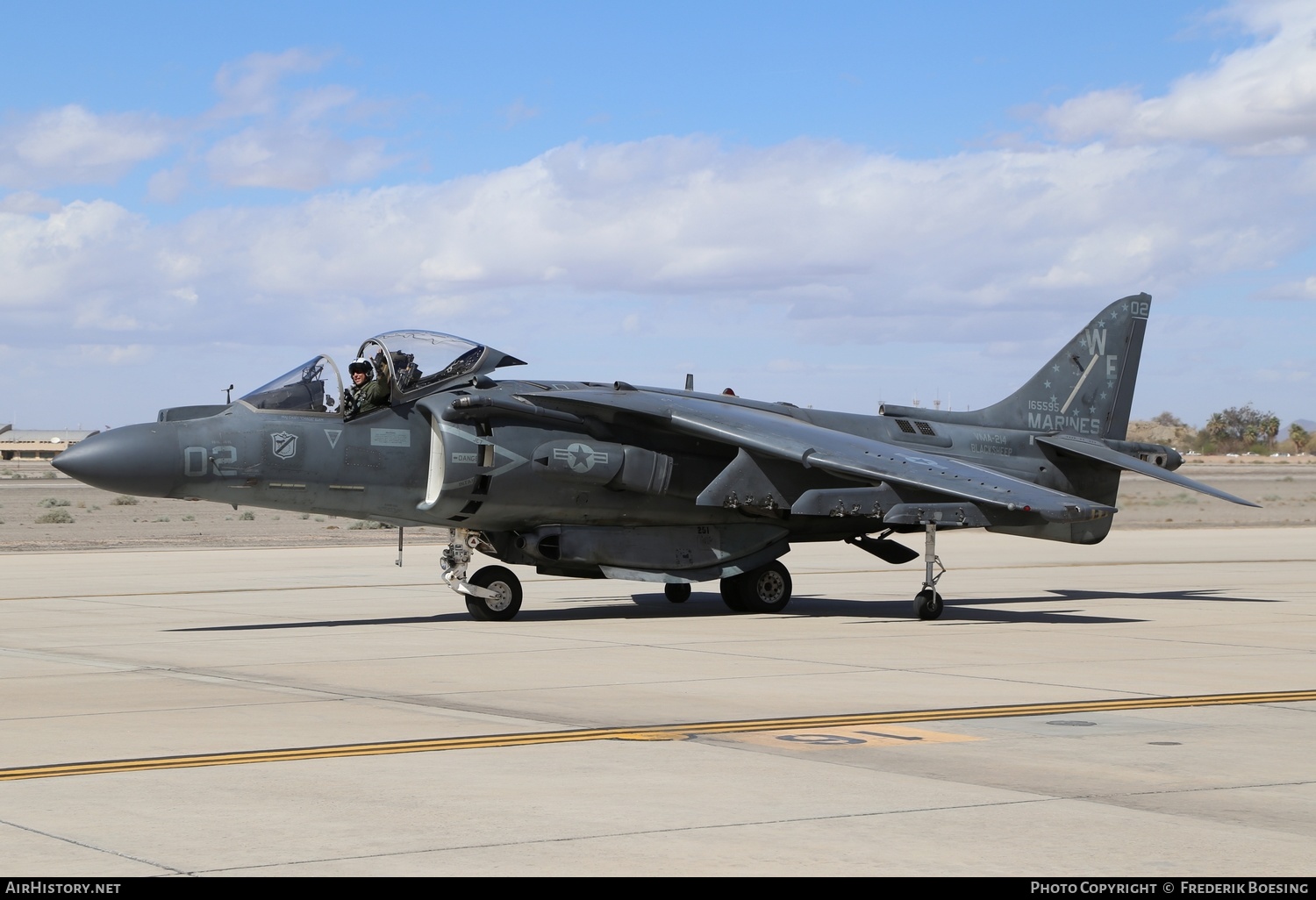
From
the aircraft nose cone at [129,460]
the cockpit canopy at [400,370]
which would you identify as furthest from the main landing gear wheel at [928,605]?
the aircraft nose cone at [129,460]

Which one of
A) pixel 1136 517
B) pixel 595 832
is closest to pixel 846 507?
pixel 595 832

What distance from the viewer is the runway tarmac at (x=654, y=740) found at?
6.61 m

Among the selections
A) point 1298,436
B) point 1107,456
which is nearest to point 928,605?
point 1107,456

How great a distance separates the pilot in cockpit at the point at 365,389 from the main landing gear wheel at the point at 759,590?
514 centimetres

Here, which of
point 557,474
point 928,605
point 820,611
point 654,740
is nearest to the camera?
point 654,740

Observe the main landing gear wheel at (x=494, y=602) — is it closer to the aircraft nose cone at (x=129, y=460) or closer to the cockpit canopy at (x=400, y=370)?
the cockpit canopy at (x=400, y=370)

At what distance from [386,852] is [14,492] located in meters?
70.8

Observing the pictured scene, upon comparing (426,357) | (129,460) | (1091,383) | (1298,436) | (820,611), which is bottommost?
(820,611)

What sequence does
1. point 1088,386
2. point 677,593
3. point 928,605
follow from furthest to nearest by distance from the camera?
point 1088,386 < point 677,593 < point 928,605

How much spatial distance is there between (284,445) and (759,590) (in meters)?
6.44

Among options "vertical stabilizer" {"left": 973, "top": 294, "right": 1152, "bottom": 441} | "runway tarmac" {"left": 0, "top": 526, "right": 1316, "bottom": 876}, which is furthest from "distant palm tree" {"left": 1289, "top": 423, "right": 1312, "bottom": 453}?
"runway tarmac" {"left": 0, "top": 526, "right": 1316, "bottom": 876}

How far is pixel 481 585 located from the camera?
18062mm

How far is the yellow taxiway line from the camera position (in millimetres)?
8680

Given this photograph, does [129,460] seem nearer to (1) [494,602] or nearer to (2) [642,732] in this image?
(1) [494,602]
